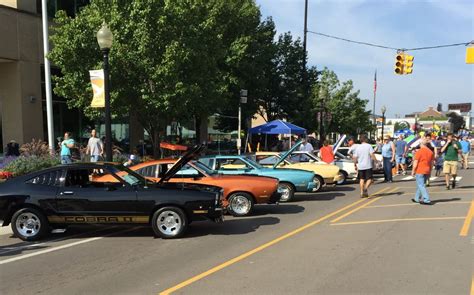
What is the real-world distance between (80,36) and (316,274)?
1352 cm

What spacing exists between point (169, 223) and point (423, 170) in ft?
22.5

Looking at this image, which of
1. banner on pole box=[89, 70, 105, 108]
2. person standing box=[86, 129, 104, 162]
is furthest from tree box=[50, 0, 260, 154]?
banner on pole box=[89, 70, 105, 108]

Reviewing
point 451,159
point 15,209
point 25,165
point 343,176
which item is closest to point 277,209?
point 15,209

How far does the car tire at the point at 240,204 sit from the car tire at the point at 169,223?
2548mm

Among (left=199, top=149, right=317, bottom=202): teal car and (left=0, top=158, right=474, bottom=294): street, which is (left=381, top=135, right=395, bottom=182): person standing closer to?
(left=199, top=149, right=317, bottom=202): teal car

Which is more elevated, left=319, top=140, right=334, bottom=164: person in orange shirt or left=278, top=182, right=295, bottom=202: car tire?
left=319, top=140, right=334, bottom=164: person in orange shirt

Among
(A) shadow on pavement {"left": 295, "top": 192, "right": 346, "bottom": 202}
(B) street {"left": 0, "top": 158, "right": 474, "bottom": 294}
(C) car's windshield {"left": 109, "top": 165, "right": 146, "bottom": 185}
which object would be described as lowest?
(A) shadow on pavement {"left": 295, "top": 192, "right": 346, "bottom": 202}

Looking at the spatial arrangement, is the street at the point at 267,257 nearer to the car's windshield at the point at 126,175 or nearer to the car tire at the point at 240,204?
the car tire at the point at 240,204

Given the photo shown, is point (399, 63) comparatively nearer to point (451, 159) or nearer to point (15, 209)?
point (451, 159)

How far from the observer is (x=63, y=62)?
657 inches

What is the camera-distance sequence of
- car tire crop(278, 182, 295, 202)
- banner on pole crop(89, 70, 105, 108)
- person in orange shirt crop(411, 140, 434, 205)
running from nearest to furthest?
person in orange shirt crop(411, 140, 434, 205)
banner on pole crop(89, 70, 105, 108)
car tire crop(278, 182, 295, 202)

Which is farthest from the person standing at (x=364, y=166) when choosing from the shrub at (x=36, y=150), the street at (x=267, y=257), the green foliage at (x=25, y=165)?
the shrub at (x=36, y=150)

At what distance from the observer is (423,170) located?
1180 cm

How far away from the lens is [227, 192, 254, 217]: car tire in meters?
10.9
